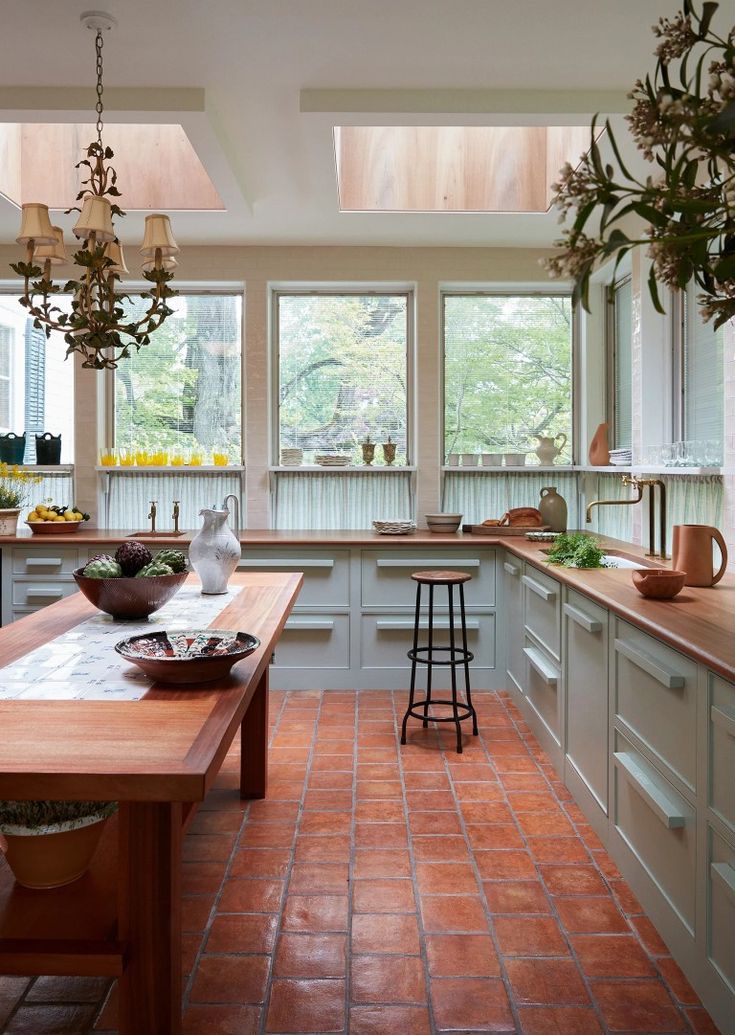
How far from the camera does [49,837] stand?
6.64ft

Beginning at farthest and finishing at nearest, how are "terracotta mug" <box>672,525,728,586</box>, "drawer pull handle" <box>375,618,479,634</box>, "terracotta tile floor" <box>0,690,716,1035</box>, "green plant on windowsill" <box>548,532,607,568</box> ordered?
"drawer pull handle" <box>375,618,479,634</box>, "green plant on windowsill" <box>548,532,607,568</box>, "terracotta mug" <box>672,525,728,586</box>, "terracotta tile floor" <box>0,690,716,1035</box>

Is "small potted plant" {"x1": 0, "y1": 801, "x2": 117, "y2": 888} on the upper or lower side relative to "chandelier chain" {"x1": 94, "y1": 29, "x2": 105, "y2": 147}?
lower

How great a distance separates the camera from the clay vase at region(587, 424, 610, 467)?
5.41 m

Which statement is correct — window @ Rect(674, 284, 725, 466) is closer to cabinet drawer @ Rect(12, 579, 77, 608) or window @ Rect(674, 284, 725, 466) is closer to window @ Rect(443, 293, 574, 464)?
window @ Rect(443, 293, 574, 464)

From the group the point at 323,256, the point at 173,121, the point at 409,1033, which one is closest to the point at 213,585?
the point at 409,1033

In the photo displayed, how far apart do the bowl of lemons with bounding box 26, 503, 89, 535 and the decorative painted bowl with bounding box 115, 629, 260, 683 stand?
354 centimetres

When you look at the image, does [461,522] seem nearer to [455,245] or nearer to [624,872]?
[455,245]

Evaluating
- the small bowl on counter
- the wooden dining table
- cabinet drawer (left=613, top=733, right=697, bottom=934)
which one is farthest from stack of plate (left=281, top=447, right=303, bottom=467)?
the wooden dining table

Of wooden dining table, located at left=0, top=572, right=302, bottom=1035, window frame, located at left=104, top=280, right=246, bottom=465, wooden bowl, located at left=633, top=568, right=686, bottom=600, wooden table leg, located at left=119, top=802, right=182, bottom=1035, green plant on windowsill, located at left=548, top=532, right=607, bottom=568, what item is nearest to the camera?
wooden dining table, located at left=0, top=572, right=302, bottom=1035

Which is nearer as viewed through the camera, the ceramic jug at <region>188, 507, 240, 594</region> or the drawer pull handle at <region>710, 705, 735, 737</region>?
the drawer pull handle at <region>710, 705, 735, 737</region>

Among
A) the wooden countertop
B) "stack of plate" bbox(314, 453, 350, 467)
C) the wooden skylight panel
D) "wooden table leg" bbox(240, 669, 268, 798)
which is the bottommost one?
"wooden table leg" bbox(240, 669, 268, 798)

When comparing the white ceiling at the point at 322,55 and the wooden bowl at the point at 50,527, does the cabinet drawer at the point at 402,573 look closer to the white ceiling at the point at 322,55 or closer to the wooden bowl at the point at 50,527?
the wooden bowl at the point at 50,527

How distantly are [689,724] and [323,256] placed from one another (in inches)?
180

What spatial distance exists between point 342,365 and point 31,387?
232cm
